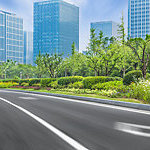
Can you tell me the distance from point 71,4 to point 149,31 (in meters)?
78.4

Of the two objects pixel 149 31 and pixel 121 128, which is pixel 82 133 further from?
pixel 149 31

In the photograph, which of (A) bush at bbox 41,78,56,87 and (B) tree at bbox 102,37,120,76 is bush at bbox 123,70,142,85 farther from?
(A) bush at bbox 41,78,56,87

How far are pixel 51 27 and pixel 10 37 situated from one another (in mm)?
33899

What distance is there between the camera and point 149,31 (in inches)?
5861

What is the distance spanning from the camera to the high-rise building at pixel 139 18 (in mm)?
149500

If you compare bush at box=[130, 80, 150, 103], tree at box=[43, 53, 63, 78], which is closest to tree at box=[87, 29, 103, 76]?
tree at box=[43, 53, 63, 78]

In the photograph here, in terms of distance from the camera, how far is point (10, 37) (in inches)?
6432

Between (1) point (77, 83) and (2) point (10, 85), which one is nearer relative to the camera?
(1) point (77, 83)

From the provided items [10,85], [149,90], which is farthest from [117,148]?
[10,85]

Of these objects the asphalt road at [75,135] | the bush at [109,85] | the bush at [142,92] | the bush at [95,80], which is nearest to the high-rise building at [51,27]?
the bush at [95,80]

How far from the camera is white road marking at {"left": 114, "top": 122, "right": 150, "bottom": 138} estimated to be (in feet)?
18.0

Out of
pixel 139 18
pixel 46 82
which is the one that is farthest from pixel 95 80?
pixel 139 18

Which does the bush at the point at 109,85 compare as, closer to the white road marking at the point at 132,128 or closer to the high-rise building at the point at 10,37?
the white road marking at the point at 132,128

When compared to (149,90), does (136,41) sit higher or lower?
higher
